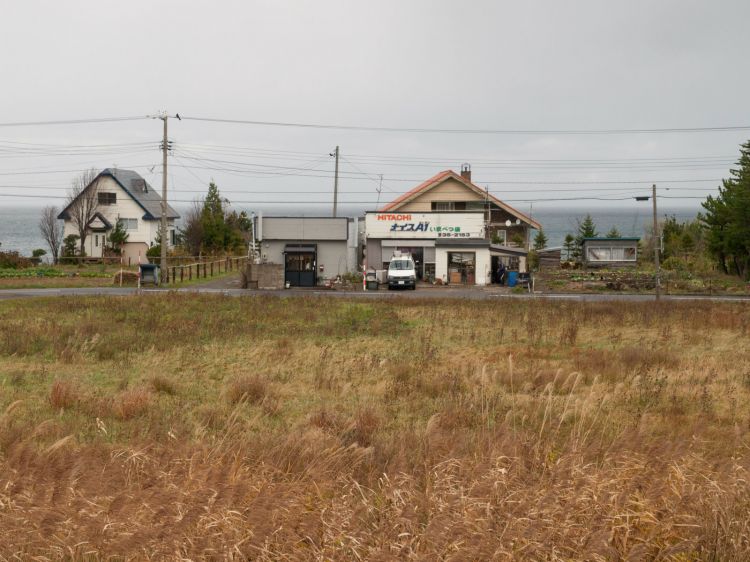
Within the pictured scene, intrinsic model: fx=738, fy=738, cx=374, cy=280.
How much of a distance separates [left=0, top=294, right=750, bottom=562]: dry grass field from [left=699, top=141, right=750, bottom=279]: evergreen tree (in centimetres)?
3024

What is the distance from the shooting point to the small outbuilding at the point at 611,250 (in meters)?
55.8

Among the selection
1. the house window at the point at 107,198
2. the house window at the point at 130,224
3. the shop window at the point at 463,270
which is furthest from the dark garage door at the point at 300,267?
the house window at the point at 107,198

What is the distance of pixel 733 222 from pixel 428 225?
19.8 m

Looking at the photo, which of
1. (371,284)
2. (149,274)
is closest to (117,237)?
(149,274)

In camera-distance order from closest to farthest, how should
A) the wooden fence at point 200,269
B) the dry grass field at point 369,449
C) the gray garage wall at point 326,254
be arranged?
the dry grass field at point 369,449
the gray garage wall at point 326,254
the wooden fence at point 200,269

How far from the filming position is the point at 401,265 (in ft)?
148

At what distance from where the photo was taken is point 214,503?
6.29m

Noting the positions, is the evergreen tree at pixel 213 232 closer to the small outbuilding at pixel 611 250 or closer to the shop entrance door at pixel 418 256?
the shop entrance door at pixel 418 256

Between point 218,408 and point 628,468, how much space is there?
21.5 feet

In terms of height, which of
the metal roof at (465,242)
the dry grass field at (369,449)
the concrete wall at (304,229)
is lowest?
the dry grass field at (369,449)

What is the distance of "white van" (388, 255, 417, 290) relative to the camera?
1720 inches

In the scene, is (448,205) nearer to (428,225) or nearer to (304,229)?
(428,225)

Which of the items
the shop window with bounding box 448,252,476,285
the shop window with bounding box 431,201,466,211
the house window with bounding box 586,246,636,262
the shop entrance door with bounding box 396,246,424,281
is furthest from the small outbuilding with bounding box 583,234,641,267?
the shop entrance door with bounding box 396,246,424,281

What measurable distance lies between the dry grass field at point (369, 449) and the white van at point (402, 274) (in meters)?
23.9
